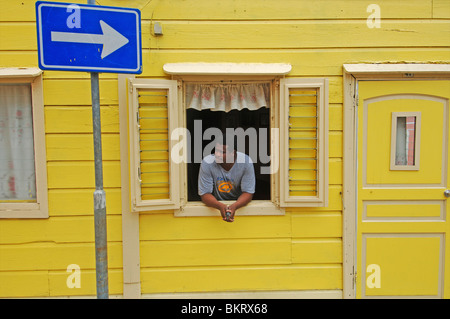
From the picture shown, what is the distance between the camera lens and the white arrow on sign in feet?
6.05

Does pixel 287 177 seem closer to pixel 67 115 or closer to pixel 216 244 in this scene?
pixel 216 244

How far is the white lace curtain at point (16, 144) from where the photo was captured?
301 cm

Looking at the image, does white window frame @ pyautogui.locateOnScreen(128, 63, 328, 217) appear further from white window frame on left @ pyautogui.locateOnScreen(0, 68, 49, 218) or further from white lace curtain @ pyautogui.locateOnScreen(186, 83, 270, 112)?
white window frame on left @ pyautogui.locateOnScreen(0, 68, 49, 218)

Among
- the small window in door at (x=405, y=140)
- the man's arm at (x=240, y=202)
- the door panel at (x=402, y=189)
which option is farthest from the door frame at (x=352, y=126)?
the man's arm at (x=240, y=202)

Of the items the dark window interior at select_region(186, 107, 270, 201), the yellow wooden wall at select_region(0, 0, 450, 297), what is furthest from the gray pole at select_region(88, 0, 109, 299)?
the dark window interior at select_region(186, 107, 270, 201)

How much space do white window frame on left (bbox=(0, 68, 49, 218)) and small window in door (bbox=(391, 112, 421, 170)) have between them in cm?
351

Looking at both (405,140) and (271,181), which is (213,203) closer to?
(271,181)

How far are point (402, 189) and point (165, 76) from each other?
2669mm

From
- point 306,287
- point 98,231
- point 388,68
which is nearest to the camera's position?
point 98,231

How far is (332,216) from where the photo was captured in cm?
311

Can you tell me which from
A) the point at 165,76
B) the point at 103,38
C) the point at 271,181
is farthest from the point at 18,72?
the point at 271,181
